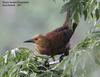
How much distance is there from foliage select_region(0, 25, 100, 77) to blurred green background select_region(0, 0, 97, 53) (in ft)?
7.18

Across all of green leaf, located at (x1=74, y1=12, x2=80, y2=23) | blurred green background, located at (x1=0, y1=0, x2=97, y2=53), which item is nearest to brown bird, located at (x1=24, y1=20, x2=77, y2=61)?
green leaf, located at (x1=74, y1=12, x2=80, y2=23)

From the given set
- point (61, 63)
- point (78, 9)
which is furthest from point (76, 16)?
point (61, 63)

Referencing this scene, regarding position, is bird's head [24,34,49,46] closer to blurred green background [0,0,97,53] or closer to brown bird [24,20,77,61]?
brown bird [24,20,77,61]

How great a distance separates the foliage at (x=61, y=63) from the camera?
1.36 m

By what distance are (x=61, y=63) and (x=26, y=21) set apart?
9.63 feet

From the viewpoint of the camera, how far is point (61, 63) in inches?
59.2

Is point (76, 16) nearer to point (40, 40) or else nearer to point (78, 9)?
point (78, 9)

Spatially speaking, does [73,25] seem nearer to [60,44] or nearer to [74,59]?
[60,44]

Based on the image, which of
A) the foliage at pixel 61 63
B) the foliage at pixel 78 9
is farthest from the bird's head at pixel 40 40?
the foliage at pixel 78 9

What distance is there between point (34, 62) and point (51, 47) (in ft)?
0.79

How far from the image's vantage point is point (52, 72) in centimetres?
161

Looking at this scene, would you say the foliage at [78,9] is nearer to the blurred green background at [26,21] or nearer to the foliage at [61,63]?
the foliage at [61,63]

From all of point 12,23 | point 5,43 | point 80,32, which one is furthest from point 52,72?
point 12,23

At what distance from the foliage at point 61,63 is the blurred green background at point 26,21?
2190mm
